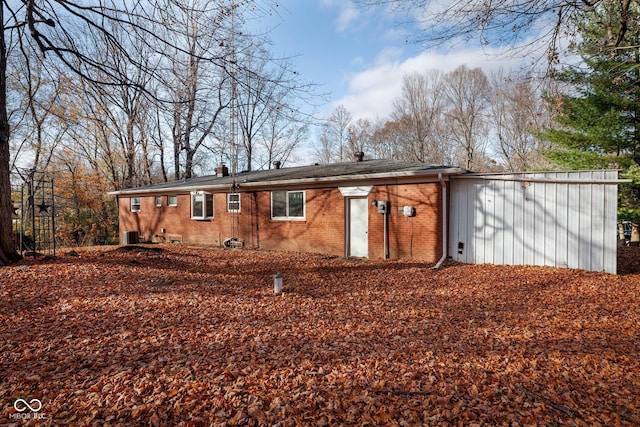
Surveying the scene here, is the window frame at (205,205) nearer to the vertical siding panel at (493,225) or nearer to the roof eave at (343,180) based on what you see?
the roof eave at (343,180)

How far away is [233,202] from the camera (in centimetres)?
1419

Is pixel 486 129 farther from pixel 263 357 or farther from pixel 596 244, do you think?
pixel 263 357

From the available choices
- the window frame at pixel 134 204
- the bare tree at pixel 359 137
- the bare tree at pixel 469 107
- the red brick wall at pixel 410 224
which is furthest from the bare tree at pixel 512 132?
the window frame at pixel 134 204

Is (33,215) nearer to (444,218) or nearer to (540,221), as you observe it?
(444,218)

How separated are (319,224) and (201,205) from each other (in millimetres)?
6565

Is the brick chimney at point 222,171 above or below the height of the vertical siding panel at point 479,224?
above

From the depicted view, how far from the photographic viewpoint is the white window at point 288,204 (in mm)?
12211

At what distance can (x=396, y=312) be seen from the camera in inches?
214

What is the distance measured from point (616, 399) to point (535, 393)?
0.65 metres

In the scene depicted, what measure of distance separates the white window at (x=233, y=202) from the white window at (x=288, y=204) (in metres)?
1.93

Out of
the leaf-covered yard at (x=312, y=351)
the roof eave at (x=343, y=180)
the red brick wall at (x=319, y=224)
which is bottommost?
the leaf-covered yard at (x=312, y=351)

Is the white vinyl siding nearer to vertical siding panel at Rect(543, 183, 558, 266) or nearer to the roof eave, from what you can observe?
vertical siding panel at Rect(543, 183, 558, 266)

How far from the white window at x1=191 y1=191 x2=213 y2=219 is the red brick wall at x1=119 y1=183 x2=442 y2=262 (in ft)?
0.90

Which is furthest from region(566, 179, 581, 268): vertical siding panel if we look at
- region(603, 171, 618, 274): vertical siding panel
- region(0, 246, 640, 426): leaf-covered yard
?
region(0, 246, 640, 426): leaf-covered yard
